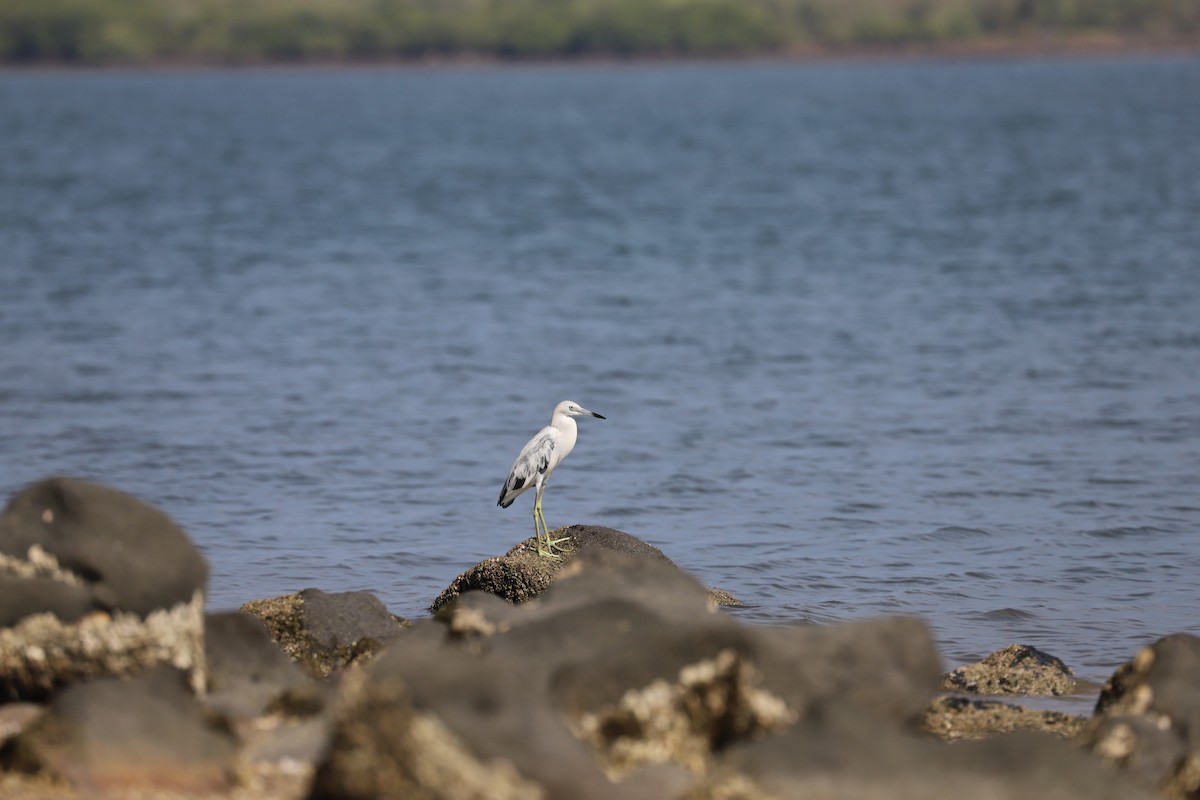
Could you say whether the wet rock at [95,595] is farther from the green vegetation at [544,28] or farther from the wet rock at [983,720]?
the green vegetation at [544,28]

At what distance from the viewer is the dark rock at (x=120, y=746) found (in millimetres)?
6586

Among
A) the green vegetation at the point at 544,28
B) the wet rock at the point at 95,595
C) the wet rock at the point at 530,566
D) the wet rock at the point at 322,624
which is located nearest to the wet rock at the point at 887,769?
the wet rock at the point at 95,595

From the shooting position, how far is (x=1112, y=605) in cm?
1131

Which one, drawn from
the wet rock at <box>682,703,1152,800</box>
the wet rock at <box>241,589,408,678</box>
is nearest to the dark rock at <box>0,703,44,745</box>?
the wet rock at <box>241,589,408,678</box>

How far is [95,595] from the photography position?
24.9 feet

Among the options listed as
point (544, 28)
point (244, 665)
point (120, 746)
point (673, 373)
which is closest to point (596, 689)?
point (120, 746)

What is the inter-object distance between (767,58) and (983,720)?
164 meters

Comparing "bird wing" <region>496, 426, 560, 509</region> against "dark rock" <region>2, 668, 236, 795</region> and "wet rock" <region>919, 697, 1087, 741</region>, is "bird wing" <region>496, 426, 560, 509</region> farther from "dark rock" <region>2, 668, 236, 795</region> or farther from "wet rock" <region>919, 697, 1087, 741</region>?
"dark rock" <region>2, 668, 236, 795</region>

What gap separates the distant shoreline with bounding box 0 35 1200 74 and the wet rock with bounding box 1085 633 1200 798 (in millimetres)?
152730

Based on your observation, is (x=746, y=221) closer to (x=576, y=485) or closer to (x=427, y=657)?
(x=576, y=485)

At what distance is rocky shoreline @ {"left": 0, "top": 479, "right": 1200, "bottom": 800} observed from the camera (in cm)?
604

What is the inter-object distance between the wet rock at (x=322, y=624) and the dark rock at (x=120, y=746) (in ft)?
7.37

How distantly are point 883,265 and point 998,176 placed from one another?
1958cm

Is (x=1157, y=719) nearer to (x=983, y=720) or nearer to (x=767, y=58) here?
(x=983, y=720)
